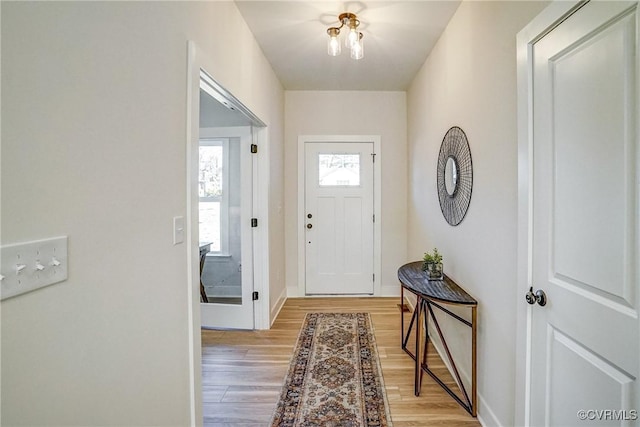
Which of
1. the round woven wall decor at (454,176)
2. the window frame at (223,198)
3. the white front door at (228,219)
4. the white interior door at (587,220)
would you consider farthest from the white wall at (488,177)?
the window frame at (223,198)

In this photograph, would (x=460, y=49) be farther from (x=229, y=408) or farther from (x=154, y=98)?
(x=229, y=408)

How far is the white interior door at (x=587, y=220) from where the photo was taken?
86cm

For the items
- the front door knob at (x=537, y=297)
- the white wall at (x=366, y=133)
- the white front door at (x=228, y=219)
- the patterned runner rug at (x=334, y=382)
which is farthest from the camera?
the white wall at (x=366, y=133)

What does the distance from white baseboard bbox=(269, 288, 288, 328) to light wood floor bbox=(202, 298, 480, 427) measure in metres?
0.06

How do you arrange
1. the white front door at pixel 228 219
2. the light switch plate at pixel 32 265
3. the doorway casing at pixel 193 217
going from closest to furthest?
the light switch plate at pixel 32 265, the doorway casing at pixel 193 217, the white front door at pixel 228 219

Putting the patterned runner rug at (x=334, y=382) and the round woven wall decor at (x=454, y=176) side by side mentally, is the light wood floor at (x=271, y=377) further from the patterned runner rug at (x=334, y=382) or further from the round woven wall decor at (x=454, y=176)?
the round woven wall decor at (x=454, y=176)

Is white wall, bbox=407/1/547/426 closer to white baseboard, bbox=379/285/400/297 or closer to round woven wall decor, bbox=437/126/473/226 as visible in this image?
round woven wall decor, bbox=437/126/473/226

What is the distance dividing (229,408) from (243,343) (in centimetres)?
82

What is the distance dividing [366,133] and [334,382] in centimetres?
284

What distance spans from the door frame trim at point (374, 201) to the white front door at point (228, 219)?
1.00m

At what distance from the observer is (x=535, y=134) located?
1.24m

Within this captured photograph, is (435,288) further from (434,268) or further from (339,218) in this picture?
(339,218)

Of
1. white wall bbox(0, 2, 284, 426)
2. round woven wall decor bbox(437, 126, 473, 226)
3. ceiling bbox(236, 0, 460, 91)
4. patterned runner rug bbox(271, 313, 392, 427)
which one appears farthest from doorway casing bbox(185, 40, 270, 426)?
round woven wall decor bbox(437, 126, 473, 226)

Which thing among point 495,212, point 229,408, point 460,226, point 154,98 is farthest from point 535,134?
point 229,408
